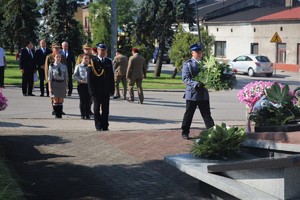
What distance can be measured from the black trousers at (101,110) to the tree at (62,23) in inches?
911

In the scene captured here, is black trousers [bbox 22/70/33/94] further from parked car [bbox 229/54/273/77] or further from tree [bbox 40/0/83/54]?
parked car [bbox 229/54/273/77]

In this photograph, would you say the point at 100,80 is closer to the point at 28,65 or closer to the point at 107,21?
the point at 28,65

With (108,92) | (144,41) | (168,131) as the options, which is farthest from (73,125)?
(144,41)

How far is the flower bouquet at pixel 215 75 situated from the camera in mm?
8938

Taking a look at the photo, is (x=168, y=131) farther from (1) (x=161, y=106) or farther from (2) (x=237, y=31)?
(2) (x=237, y=31)

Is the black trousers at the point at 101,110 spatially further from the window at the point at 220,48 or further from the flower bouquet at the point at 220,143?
the window at the point at 220,48

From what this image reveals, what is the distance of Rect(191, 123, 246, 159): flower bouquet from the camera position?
655cm

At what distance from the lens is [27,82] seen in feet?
61.7

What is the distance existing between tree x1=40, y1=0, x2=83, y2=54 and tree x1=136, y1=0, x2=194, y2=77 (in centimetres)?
421

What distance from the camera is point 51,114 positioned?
562 inches

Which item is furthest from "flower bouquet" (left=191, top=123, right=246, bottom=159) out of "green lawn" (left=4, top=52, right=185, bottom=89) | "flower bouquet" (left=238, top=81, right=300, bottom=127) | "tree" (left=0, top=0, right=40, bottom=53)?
"tree" (left=0, top=0, right=40, bottom=53)

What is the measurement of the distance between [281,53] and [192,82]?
36780 mm

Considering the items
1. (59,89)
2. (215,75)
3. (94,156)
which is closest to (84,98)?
(59,89)

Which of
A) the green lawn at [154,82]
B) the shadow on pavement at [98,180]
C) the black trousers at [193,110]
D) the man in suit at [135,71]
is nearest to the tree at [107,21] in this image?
the green lawn at [154,82]
